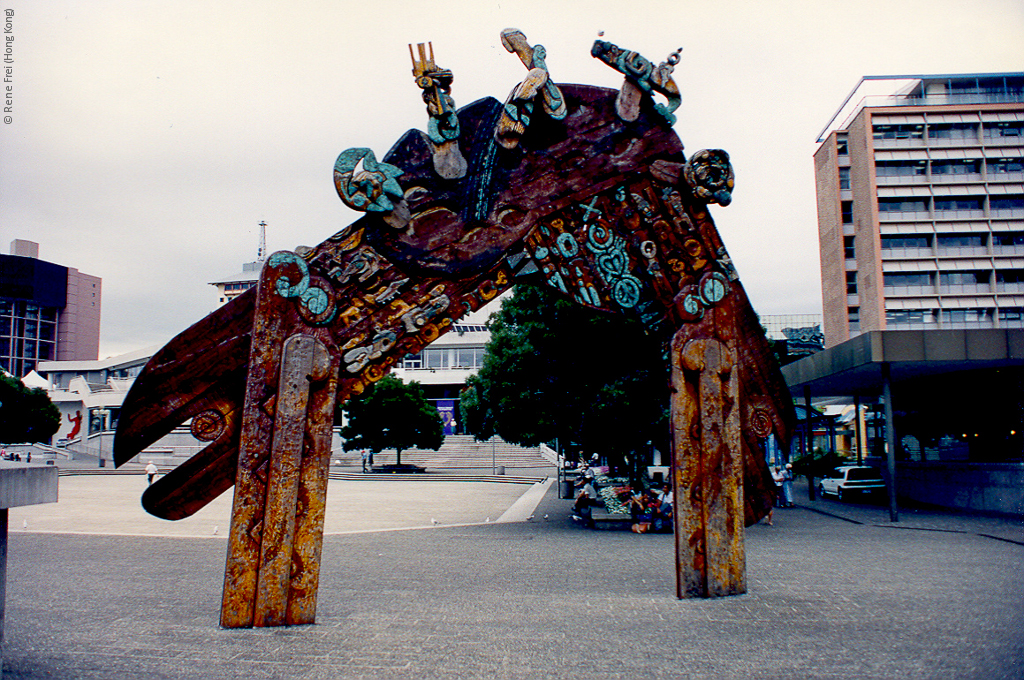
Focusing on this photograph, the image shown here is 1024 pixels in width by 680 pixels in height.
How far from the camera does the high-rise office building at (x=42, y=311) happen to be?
193 feet

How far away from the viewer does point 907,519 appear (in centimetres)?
1612

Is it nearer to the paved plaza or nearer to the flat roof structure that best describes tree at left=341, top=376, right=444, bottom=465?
the paved plaza

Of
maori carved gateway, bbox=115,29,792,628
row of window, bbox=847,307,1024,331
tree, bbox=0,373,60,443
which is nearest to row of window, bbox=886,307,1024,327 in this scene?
row of window, bbox=847,307,1024,331

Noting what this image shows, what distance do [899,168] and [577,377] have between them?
34.6m

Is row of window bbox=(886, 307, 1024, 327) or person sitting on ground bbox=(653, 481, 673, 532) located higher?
row of window bbox=(886, 307, 1024, 327)

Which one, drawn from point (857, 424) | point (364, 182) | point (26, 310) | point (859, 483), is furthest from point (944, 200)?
point (26, 310)

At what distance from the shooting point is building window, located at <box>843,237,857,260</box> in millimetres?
43591

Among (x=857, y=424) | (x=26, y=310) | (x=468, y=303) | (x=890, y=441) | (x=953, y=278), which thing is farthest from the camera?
(x=26, y=310)

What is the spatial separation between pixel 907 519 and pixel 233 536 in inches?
589

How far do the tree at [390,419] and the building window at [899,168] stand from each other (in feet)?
91.8

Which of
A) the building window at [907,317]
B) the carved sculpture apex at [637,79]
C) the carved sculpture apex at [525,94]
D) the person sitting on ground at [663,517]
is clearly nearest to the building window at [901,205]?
the building window at [907,317]

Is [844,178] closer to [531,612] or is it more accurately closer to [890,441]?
[890,441]

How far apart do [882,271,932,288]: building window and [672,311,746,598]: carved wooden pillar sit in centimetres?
3828

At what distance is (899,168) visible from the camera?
4103 cm
